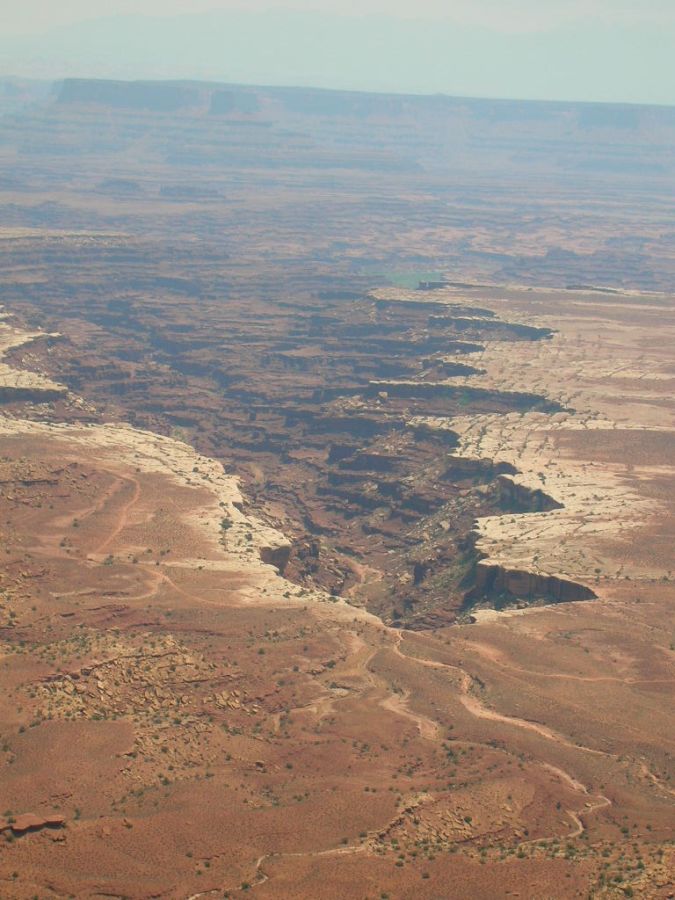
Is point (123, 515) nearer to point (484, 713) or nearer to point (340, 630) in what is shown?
point (340, 630)

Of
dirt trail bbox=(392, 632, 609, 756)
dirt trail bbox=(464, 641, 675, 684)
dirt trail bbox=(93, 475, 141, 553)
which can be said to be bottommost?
dirt trail bbox=(93, 475, 141, 553)

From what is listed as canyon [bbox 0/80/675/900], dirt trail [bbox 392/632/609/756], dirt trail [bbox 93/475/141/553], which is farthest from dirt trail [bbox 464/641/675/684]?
dirt trail [bbox 93/475/141/553]

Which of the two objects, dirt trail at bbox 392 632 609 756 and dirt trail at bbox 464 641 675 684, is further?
dirt trail at bbox 464 641 675 684

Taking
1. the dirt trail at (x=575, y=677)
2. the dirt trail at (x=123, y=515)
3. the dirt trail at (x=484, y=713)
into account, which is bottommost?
the dirt trail at (x=123, y=515)

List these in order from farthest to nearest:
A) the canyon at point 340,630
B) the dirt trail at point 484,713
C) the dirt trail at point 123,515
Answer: the dirt trail at point 123,515, the dirt trail at point 484,713, the canyon at point 340,630

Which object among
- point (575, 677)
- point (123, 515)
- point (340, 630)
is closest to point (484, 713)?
point (575, 677)

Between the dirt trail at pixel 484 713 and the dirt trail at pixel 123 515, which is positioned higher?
the dirt trail at pixel 484 713

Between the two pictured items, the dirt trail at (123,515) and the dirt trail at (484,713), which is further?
the dirt trail at (123,515)

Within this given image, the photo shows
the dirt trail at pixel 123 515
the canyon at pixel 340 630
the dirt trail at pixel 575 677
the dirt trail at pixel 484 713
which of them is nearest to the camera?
the canyon at pixel 340 630

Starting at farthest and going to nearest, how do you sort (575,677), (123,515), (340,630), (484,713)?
(123,515), (340,630), (575,677), (484,713)

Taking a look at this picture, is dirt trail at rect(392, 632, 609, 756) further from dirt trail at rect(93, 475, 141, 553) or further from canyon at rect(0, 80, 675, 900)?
dirt trail at rect(93, 475, 141, 553)

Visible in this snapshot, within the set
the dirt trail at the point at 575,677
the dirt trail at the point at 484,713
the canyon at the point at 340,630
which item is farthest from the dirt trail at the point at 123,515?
the dirt trail at the point at 575,677

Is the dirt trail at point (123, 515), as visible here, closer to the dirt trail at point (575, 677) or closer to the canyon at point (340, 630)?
the canyon at point (340, 630)
